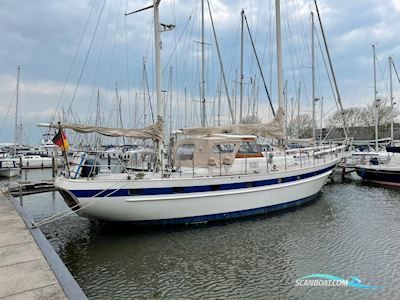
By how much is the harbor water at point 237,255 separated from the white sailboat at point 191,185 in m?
0.65

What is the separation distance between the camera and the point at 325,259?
321 inches

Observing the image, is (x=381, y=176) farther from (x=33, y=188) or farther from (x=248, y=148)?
(x=33, y=188)

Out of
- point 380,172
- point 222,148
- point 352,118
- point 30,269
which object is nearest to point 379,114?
point 352,118

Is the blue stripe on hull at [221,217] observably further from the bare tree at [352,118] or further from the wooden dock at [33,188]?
the bare tree at [352,118]

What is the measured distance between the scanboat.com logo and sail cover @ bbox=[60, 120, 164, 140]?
680 centimetres

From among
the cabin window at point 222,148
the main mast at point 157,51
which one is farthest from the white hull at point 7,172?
the cabin window at point 222,148

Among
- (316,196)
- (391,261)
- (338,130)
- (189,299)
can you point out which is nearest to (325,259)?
(391,261)

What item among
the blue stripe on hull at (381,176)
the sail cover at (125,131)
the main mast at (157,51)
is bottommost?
the blue stripe on hull at (381,176)

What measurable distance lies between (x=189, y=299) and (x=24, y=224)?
4.77 metres

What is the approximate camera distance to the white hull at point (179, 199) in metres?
9.55

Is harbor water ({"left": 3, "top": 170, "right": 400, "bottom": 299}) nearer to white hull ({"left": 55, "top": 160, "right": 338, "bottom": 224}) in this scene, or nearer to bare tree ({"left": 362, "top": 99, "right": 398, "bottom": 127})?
white hull ({"left": 55, "top": 160, "right": 338, "bottom": 224})

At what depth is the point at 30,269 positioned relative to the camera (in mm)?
5008

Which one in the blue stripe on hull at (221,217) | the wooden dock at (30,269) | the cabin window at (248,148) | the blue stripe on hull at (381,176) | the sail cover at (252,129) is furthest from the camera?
the blue stripe on hull at (381,176)

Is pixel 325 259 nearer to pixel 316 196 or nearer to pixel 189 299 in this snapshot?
pixel 189 299
